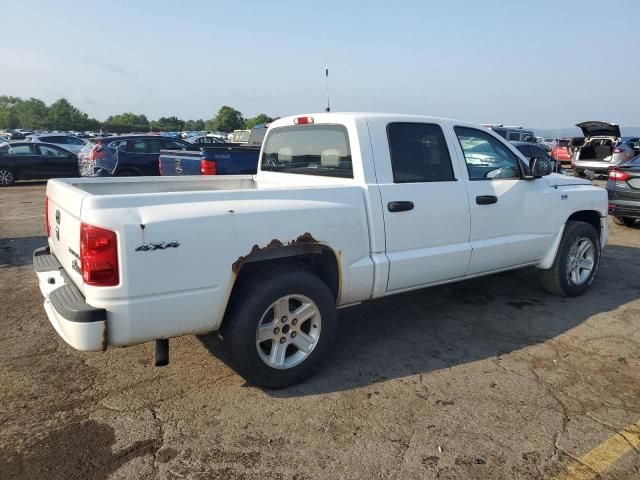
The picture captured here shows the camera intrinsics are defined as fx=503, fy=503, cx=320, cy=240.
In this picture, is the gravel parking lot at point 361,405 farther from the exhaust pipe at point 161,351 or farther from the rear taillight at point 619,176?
the rear taillight at point 619,176

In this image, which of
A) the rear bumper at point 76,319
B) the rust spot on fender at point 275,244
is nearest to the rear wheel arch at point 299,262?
the rust spot on fender at point 275,244

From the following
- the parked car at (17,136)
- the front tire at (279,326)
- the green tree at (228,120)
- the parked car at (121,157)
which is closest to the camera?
the front tire at (279,326)

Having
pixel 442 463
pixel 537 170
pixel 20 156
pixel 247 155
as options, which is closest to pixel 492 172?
pixel 537 170

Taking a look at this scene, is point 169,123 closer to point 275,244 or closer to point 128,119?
point 128,119

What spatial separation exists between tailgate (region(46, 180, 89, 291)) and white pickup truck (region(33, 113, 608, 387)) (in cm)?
2

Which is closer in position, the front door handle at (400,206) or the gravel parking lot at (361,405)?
the gravel parking lot at (361,405)

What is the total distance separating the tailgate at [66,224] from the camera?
9.58ft

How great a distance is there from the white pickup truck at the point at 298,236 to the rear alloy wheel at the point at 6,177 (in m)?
14.6

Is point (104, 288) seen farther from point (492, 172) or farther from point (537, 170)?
point (537, 170)

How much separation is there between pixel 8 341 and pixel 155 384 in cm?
152

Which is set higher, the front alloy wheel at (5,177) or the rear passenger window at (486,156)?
the rear passenger window at (486,156)

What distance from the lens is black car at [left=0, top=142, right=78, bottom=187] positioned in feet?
53.5

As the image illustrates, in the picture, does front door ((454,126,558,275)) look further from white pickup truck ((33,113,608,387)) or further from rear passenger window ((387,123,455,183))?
rear passenger window ((387,123,455,183))

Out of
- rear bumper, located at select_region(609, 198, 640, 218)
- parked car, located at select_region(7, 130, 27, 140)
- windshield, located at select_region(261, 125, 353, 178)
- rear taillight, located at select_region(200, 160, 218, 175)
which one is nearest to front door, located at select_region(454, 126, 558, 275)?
windshield, located at select_region(261, 125, 353, 178)
